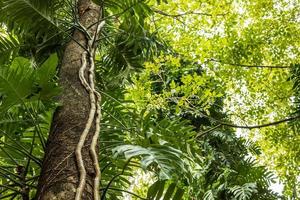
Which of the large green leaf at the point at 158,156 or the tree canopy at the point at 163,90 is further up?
the tree canopy at the point at 163,90

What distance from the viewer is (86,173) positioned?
1.40 m

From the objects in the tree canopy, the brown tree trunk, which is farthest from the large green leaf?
the brown tree trunk

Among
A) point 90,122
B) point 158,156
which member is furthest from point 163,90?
point 158,156

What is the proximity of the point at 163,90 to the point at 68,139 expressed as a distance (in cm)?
251

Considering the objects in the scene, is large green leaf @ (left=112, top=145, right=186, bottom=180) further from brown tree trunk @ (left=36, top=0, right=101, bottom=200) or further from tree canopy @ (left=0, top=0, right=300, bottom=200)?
brown tree trunk @ (left=36, top=0, right=101, bottom=200)

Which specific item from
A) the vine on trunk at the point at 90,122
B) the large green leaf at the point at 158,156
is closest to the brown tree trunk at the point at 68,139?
the vine on trunk at the point at 90,122

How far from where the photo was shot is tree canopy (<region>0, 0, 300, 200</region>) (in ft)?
5.65

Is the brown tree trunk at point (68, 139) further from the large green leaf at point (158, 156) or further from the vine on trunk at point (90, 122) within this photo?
the large green leaf at point (158, 156)

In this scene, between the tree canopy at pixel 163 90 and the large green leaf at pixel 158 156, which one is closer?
the large green leaf at pixel 158 156

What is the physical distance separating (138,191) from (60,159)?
643cm

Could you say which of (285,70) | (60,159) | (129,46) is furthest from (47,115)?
(285,70)

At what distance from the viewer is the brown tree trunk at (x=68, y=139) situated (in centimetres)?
133

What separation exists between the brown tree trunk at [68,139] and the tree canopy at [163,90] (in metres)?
0.04

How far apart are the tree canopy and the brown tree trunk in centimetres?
4
